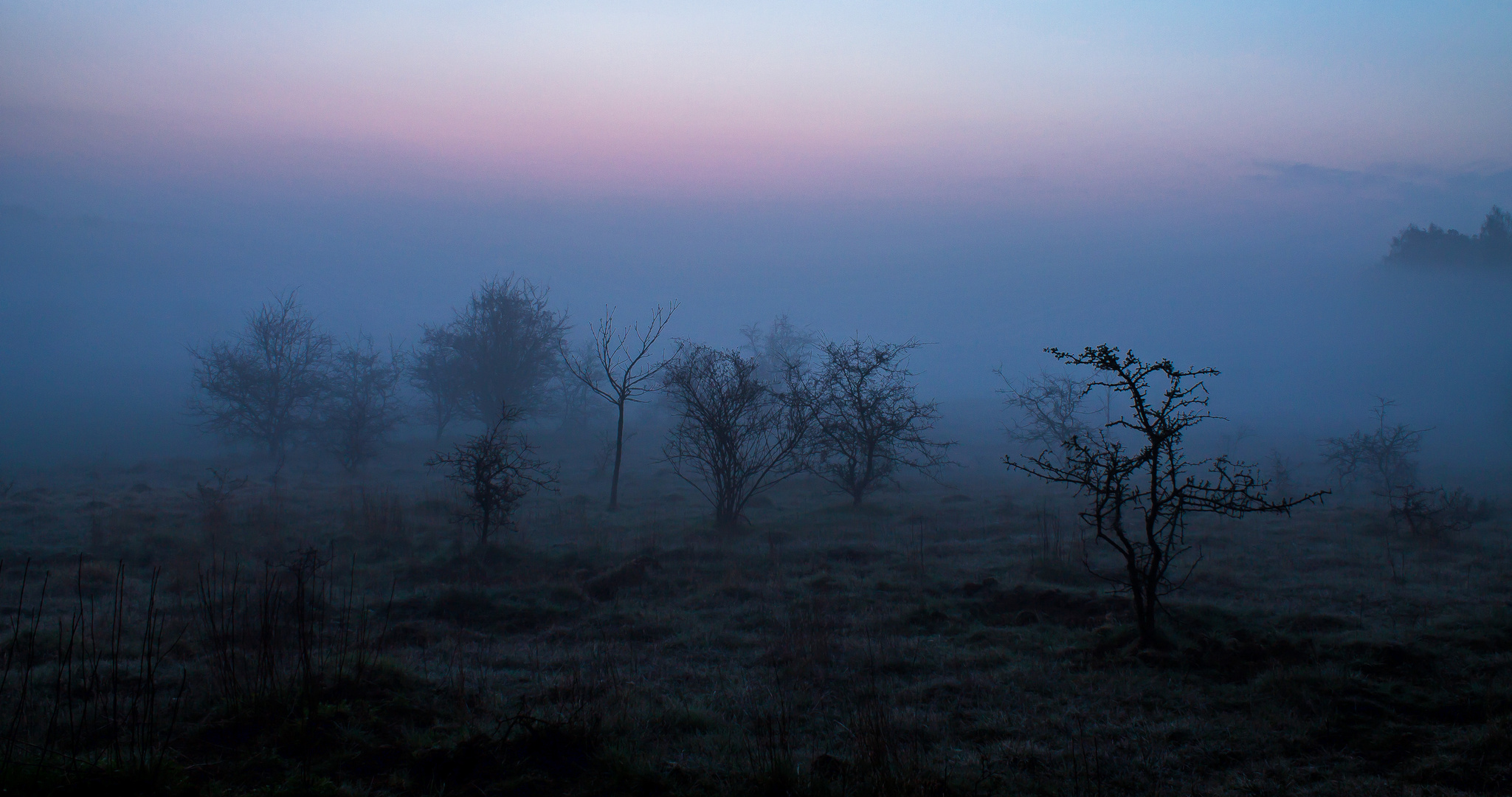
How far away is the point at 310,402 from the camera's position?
34.6m

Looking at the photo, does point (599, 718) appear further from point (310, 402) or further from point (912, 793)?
point (310, 402)

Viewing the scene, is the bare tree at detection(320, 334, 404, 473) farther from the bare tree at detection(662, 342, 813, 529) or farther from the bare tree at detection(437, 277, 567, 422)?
the bare tree at detection(662, 342, 813, 529)

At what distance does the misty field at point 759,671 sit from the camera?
13.6 ft

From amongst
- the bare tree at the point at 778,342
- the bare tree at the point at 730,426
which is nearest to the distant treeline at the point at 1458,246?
the bare tree at the point at 778,342

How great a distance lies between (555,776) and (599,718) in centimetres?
61

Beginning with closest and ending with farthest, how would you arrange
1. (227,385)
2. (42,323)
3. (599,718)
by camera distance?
(599,718)
(227,385)
(42,323)

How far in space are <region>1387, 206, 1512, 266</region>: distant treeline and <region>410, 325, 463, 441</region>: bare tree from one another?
82773 mm

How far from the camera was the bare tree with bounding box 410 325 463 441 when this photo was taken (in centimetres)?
3538

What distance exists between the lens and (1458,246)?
2547 inches

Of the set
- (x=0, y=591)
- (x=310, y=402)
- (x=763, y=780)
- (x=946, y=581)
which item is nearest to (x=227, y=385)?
(x=310, y=402)

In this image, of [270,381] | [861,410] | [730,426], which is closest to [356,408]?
[270,381]

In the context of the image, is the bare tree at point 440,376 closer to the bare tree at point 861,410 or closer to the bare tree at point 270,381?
the bare tree at point 270,381

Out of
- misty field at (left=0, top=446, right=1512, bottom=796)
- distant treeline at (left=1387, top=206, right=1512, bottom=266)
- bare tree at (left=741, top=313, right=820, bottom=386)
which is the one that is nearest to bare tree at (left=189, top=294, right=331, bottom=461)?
misty field at (left=0, top=446, right=1512, bottom=796)

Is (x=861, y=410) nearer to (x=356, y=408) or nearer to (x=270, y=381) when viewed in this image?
(x=356, y=408)
